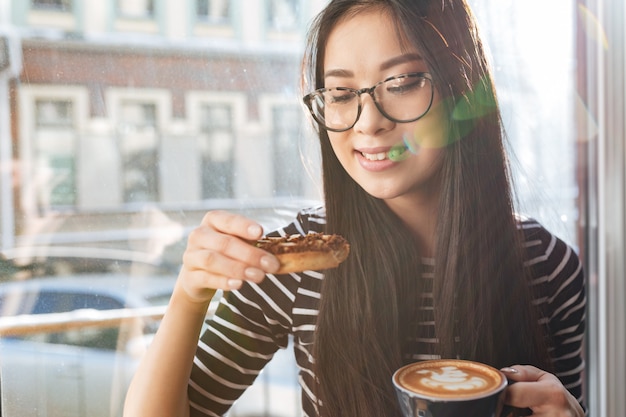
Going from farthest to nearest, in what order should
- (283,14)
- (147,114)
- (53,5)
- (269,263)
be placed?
(283,14) < (147,114) < (53,5) < (269,263)

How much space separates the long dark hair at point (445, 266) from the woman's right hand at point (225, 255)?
0.33m

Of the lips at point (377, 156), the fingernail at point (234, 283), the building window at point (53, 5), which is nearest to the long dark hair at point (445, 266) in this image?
the lips at point (377, 156)

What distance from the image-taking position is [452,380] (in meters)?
0.71

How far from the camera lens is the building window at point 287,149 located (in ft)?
4.23

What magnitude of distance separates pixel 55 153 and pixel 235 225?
0.52m

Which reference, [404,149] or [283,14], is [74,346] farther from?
[283,14]

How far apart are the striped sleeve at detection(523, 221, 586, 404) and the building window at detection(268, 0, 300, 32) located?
0.68 meters

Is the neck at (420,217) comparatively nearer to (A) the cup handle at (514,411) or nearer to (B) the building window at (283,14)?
(A) the cup handle at (514,411)

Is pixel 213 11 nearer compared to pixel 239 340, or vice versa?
pixel 239 340

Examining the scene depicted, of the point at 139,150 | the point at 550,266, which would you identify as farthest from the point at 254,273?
the point at 550,266

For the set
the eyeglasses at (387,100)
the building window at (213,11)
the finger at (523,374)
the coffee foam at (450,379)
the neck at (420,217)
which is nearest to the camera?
the coffee foam at (450,379)

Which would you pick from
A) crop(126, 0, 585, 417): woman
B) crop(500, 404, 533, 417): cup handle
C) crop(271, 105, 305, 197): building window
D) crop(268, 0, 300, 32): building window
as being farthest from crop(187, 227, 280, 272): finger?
crop(268, 0, 300, 32): building window

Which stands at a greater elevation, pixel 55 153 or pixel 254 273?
pixel 55 153

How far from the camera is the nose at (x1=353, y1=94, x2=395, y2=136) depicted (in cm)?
93
